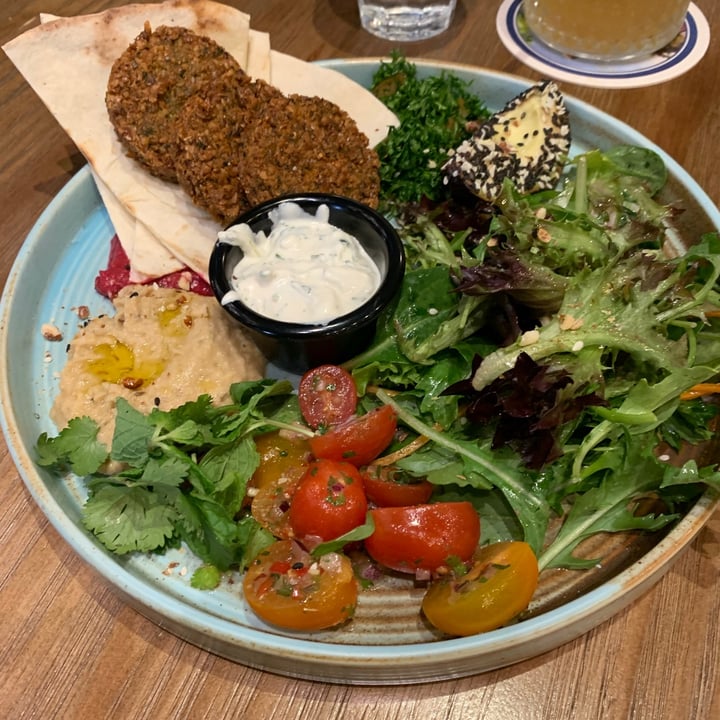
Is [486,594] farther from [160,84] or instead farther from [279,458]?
[160,84]

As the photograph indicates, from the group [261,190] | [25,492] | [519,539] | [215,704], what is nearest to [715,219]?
Result: [519,539]

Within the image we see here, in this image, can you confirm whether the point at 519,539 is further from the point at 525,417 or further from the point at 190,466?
the point at 190,466

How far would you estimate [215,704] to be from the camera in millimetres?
1684

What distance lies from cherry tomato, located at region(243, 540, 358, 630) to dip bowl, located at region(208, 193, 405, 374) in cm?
68

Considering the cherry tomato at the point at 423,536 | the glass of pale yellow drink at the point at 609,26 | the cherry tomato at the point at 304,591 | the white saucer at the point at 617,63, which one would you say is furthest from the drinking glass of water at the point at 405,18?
the cherry tomato at the point at 304,591

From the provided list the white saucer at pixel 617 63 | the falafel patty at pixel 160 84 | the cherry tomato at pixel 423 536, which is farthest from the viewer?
the white saucer at pixel 617 63

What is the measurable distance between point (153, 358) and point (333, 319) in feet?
1.89

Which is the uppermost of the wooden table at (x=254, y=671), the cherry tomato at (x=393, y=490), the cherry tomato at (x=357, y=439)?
the cherry tomato at (x=357, y=439)

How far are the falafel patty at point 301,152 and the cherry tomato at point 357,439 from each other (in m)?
0.94

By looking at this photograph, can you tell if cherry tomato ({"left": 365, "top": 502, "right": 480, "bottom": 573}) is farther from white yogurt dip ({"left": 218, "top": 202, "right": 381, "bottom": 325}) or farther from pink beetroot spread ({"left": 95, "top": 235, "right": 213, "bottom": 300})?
pink beetroot spread ({"left": 95, "top": 235, "right": 213, "bottom": 300})

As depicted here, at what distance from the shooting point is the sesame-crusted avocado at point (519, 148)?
8.46ft

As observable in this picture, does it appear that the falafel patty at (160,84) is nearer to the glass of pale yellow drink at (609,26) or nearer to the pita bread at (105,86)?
the pita bread at (105,86)

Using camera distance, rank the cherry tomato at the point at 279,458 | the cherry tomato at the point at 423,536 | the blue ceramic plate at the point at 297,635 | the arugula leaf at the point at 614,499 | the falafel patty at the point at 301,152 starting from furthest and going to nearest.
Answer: the falafel patty at the point at 301,152, the cherry tomato at the point at 279,458, the arugula leaf at the point at 614,499, the cherry tomato at the point at 423,536, the blue ceramic plate at the point at 297,635

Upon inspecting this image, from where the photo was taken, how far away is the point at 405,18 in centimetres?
377
